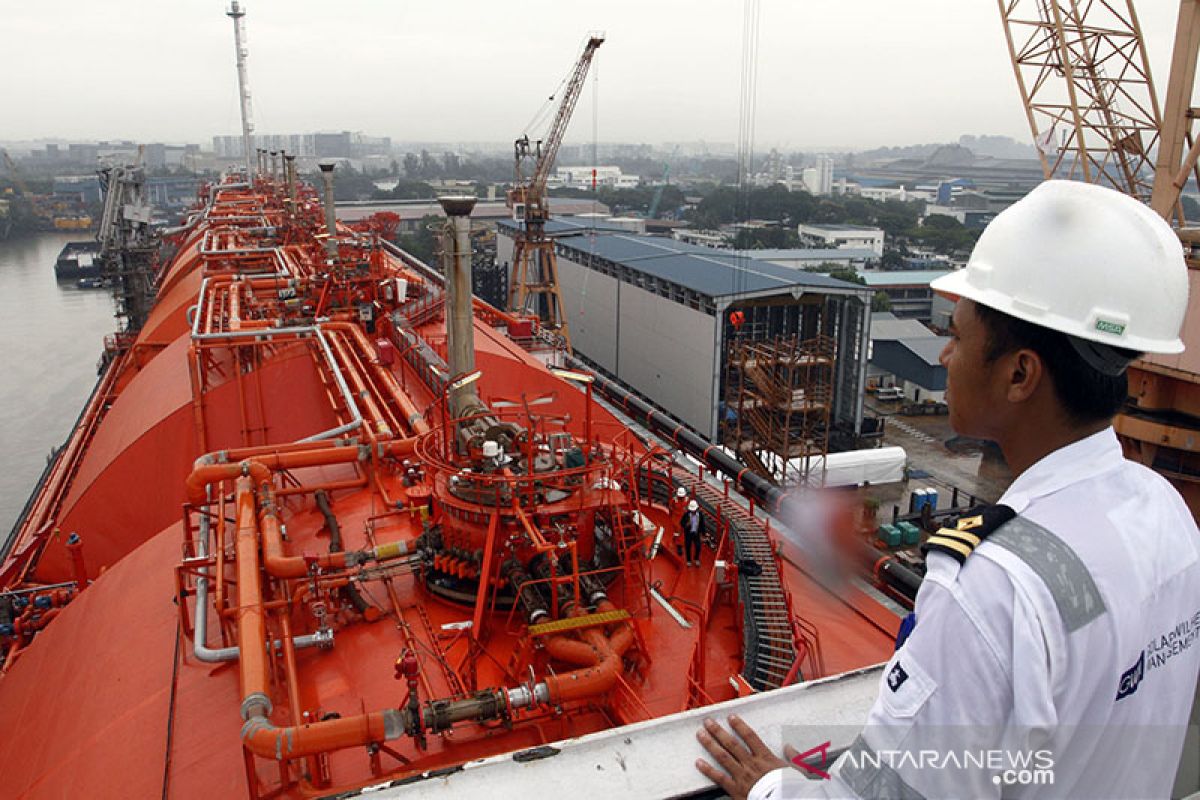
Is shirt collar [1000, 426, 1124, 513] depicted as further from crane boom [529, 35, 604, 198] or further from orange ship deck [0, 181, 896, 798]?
crane boom [529, 35, 604, 198]

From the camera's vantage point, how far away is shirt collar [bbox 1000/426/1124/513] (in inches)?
51.3

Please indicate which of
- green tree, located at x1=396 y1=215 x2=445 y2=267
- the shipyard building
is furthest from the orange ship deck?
green tree, located at x1=396 y1=215 x2=445 y2=267

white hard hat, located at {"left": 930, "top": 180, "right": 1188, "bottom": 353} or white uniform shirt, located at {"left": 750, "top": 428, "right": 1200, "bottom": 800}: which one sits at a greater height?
white hard hat, located at {"left": 930, "top": 180, "right": 1188, "bottom": 353}

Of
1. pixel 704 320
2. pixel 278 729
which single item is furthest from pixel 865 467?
pixel 278 729

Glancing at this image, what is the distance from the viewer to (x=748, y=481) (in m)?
8.52

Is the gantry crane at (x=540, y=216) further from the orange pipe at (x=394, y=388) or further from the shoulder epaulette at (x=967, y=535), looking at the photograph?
the shoulder epaulette at (x=967, y=535)

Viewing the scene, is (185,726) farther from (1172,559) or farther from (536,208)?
(536,208)

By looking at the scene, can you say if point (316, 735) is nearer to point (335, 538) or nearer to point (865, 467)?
point (335, 538)

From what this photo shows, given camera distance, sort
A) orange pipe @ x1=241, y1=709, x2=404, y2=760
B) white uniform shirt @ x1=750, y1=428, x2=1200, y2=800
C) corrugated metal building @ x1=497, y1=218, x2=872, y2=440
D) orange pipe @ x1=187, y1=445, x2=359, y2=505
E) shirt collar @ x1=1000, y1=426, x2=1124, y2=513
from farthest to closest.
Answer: corrugated metal building @ x1=497, y1=218, x2=872, y2=440 → orange pipe @ x1=187, y1=445, x2=359, y2=505 → orange pipe @ x1=241, y1=709, x2=404, y2=760 → shirt collar @ x1=1000, y1=426, x2=1124, y2=513 → white uniform shirt @ x1=750, y1=428, x2=1200, y2=800

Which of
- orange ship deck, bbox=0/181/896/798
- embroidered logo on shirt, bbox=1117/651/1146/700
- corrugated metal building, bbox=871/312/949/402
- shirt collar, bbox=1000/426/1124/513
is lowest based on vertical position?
corrugated metal building, bbox=871/312/949/402

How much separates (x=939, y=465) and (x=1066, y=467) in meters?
23.1

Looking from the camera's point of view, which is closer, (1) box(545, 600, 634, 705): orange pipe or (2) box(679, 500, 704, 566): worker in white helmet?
(1) box(545, 600, 634, 705): orange pipe

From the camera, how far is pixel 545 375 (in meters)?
12.8

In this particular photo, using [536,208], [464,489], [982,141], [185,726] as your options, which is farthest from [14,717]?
[982,141]
